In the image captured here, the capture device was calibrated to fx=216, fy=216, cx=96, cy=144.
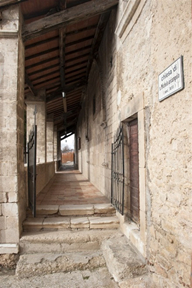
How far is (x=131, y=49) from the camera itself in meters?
3.32

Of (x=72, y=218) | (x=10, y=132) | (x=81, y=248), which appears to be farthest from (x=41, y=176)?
(x=81, y=248)

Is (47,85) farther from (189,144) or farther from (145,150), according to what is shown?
(189,144)

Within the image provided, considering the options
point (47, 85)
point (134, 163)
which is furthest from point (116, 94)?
point (47, 85)

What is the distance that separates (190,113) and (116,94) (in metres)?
2.59

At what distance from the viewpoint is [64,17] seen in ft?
13.3

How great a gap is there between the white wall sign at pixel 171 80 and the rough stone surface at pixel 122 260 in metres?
1.98

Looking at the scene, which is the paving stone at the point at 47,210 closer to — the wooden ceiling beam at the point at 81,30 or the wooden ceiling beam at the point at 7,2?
the wooden ceiling beam at the point at 7,2

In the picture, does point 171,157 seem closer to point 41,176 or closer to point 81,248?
point 81,248

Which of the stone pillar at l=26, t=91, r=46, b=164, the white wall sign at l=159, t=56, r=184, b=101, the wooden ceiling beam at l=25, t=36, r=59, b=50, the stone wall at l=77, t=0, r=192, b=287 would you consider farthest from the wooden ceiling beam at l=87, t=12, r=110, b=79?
the white wall sign at l=159, t=56, r=184, b=101

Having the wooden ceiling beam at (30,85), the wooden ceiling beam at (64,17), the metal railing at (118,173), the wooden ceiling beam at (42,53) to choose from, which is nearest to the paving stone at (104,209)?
the metal railing at (118,173)

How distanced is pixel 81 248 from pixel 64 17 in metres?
4.09

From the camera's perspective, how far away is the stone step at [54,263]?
295 centimetres

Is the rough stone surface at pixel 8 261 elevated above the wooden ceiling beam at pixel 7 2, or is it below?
below

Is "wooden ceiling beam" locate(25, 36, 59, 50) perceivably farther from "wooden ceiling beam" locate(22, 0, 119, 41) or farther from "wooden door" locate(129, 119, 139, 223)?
"wooden door" locate(129, 119, 139, 223)
